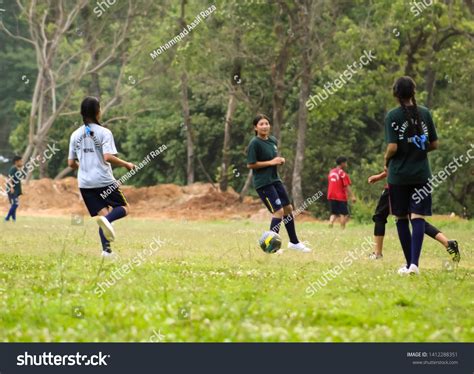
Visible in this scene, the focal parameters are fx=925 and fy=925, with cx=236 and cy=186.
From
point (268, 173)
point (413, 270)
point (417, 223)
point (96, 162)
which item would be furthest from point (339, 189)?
point (413, 270)

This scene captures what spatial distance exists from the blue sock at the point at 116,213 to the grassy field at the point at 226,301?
595 millimetres

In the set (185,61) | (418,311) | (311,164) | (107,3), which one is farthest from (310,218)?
(418,311)

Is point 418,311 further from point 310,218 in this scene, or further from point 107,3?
point 107,3

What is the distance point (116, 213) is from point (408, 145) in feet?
14.2

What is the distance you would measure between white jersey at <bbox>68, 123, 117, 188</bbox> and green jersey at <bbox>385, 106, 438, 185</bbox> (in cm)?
397

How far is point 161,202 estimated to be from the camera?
46.8m

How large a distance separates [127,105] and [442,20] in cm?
2378

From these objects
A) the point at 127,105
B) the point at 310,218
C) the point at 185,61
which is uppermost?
the point at 185,61

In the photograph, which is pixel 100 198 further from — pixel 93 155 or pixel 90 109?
pixel 90 109

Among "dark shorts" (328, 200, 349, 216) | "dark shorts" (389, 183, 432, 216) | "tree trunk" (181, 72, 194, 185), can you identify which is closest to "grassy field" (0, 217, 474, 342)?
"dark shorts" (389, 183, 432, 216)

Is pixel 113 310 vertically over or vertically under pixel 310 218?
over

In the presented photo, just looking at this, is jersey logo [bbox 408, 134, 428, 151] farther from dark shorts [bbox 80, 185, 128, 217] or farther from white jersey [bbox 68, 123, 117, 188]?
dark shorts [bbox 80, 185, 128, 217]
